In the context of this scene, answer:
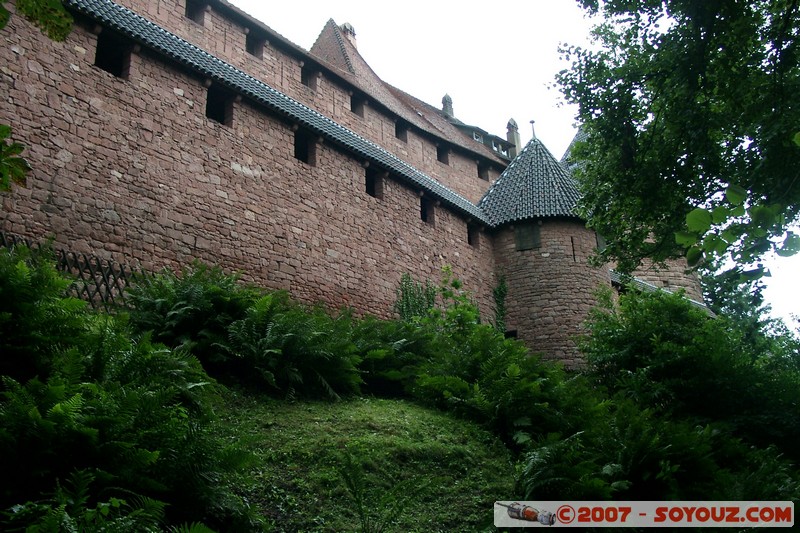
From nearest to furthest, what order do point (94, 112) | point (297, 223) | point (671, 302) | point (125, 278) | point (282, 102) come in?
point (125, 278) < point (94, 112) < point (671, 302) < point (297, 223) < point (282, 102)

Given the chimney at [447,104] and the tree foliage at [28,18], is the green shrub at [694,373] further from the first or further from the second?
the chimney at [447,104]

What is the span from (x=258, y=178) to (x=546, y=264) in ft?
29.0

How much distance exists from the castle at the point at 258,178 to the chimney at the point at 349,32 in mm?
4203

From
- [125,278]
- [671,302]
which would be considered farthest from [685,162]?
[125,278]

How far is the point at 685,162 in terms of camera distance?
11.9 m

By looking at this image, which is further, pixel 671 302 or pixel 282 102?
pixel 282 102

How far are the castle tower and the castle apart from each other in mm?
42

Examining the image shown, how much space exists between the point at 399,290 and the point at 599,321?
192 inches

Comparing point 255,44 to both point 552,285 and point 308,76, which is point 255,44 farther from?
point 552,285

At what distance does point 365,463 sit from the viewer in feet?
25.2

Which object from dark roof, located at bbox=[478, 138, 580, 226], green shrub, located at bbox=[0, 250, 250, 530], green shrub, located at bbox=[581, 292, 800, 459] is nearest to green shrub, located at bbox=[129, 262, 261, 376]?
green shrub, located at bbox=[0, 250, 250, 530]

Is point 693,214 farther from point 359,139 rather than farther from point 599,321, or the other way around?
point 359,139

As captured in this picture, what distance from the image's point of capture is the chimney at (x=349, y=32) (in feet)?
95.6

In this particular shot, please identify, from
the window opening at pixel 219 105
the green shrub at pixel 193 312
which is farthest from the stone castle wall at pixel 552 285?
the green shrub at pixel 193 312
